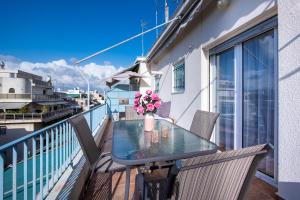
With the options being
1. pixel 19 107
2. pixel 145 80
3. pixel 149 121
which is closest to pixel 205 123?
pixel 149 121

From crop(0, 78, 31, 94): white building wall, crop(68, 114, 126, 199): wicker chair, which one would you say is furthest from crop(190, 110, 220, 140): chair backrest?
crop(0, 78, 31, 94): white building wall

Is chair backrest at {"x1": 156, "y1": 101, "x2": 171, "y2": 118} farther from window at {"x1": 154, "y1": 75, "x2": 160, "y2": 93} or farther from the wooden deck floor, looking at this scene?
the wooden deck floor

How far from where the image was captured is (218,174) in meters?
0.92

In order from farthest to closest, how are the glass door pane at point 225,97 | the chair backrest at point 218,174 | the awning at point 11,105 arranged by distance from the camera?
the awning at point 11,105
the glass door pane at point 225,97
the chair backrest at point 218,174

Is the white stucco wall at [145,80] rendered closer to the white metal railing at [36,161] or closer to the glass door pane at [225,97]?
the glass door pane at [225,97]

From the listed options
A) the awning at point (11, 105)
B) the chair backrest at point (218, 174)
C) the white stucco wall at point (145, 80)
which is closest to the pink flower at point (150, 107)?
the chair backrest at point (218, 174)

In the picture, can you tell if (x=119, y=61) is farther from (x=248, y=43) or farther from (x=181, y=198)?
(x=181, y=198)

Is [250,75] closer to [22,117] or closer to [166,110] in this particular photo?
[166,110]

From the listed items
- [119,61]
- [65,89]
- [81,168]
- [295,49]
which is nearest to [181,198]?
[295,49]

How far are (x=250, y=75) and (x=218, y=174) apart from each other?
7.12 feet

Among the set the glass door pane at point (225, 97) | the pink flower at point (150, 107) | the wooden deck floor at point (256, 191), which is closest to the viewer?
the wooden deck floor at point (256, 191)

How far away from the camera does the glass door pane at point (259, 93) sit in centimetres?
224

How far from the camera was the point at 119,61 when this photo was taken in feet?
59.6

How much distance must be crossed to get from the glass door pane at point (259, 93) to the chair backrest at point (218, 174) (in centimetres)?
155
